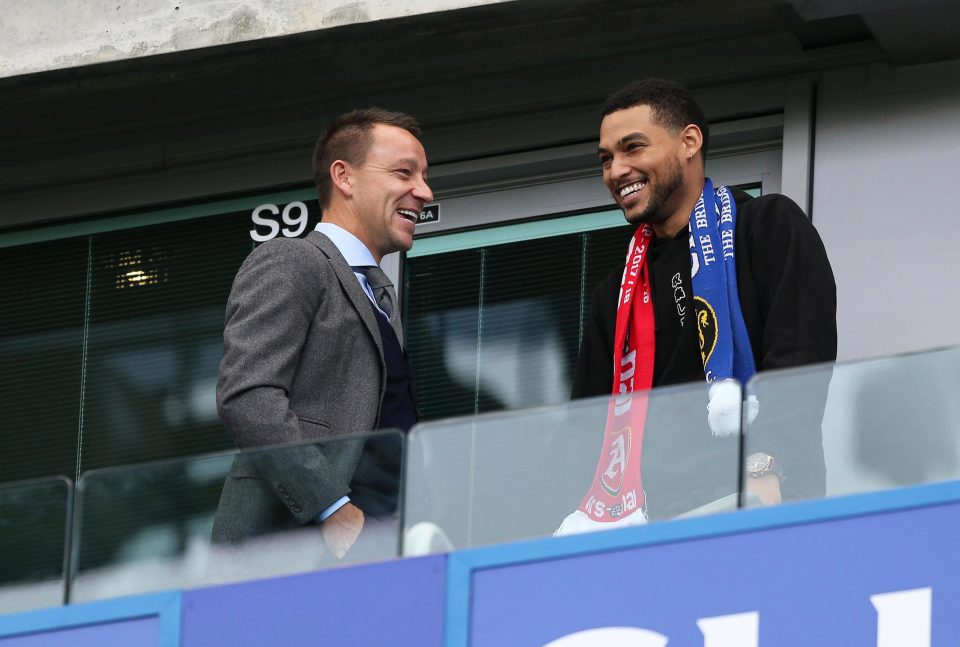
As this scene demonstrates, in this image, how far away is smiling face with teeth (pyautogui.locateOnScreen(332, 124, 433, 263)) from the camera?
20.5ft

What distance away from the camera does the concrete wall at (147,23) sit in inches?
310

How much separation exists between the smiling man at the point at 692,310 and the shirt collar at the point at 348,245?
0.64 metres

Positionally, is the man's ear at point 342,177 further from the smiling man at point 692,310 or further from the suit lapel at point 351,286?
the smiling man at point 692,310

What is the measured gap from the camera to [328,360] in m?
5.78

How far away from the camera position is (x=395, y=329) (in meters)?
6.04

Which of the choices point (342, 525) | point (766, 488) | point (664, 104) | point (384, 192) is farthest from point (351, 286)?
point (766, 488)

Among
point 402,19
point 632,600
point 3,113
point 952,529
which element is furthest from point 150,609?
point 3,113

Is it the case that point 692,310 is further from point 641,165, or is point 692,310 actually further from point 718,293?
point 641,165

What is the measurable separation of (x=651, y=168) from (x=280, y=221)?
2.76 m

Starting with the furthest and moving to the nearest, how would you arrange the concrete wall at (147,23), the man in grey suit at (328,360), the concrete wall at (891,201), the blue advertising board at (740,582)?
the concrete wall at (147,23) < the concrete wall at (891,201) < the man in grey suit at (328,360) < the blue advertising board at (740,582)

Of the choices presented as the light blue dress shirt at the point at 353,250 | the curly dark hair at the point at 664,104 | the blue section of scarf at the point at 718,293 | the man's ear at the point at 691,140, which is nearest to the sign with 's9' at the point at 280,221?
the light blue dress shirt at the point at 353,250

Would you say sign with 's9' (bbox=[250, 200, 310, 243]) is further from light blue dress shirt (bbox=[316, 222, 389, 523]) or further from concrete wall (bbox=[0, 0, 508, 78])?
light blue dress shirt (bbox=[316, 222, 389, 523])

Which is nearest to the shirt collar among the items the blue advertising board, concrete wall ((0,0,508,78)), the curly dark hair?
the curly dark hair

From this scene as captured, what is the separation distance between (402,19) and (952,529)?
3.57 meters
